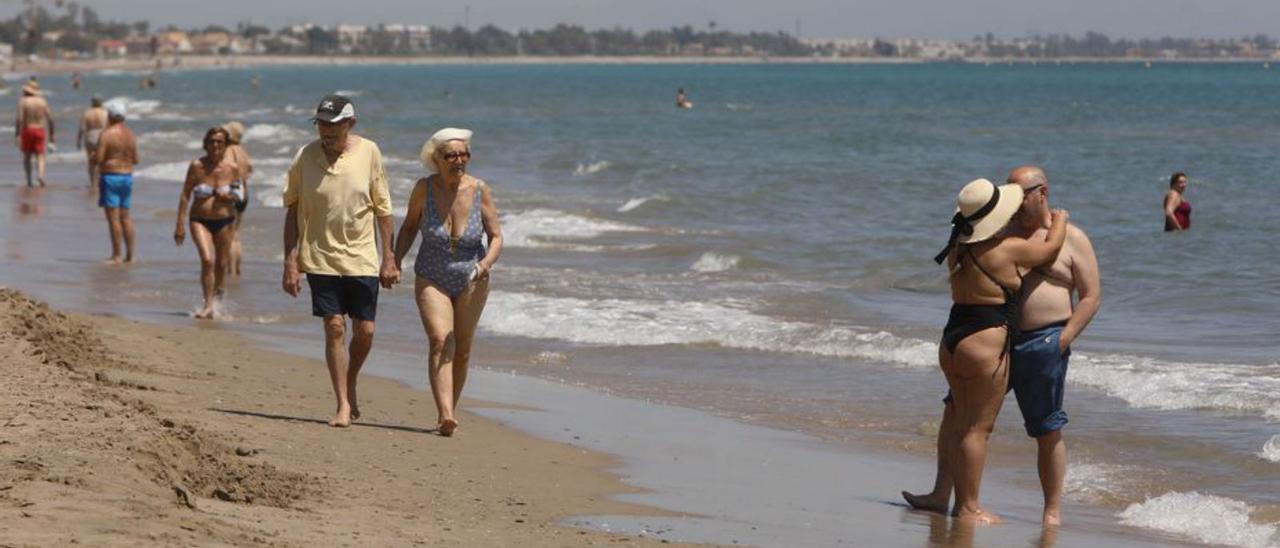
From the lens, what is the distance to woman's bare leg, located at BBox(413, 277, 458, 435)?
848cm

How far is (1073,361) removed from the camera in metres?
11.8

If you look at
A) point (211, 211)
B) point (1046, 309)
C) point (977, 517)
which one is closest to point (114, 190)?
point (211, 211)

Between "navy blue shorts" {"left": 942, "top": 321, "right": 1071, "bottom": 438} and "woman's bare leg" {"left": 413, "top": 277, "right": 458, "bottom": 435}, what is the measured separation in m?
2.61

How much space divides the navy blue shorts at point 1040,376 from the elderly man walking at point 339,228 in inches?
113

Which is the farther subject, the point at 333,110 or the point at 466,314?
the point at 466,314

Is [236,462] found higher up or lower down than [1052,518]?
higher up

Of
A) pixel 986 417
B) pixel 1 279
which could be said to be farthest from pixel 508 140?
pixel 986 417

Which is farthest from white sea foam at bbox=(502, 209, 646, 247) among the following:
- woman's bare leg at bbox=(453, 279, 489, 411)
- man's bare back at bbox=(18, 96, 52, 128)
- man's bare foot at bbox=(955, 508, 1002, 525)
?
man's bare foot at bbox=(955, 508, 1002, 525)

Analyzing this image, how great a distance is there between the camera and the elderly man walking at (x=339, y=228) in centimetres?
841

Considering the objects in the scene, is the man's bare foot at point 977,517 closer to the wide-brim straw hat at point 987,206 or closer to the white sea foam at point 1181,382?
the wide-brim straw hat at point 987,206

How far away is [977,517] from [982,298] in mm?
905

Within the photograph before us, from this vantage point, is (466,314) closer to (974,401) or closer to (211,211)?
(974,401)

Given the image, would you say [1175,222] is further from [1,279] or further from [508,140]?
[508,140]

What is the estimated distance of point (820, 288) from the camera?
16.3 metres
